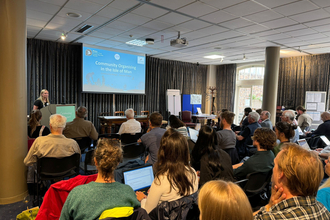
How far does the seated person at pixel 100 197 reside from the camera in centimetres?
123

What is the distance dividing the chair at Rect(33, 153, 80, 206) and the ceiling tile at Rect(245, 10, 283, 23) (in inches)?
154

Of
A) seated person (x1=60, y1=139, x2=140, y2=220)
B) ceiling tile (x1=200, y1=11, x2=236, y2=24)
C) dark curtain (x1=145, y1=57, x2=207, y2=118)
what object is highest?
ceiling tile (x1=200, y1=11, x2=236, y2=24)

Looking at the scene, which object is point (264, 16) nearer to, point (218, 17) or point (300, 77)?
point (218, 17)

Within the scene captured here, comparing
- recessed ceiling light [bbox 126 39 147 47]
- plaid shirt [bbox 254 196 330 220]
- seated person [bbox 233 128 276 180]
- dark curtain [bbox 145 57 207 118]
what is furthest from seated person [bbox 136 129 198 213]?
dark curtain [bbox 145 57 207 118]

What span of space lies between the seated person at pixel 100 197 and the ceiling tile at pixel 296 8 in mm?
3847

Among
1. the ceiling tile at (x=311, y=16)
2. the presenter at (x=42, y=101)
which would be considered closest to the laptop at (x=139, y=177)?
the ceiling tile at (x=311, y=16)

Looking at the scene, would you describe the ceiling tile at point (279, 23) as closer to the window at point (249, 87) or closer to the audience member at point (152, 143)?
the audience member at point (152, 143)

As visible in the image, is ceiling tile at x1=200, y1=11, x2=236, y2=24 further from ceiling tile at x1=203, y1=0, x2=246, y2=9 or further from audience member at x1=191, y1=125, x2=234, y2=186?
audience member at x1=191, y1=125, x2=234, y2=186

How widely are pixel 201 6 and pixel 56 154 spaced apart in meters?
3.24

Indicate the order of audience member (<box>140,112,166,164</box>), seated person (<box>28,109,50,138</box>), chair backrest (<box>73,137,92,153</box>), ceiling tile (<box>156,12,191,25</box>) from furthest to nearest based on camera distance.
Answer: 1. ceiling tile (<box>156,12,191,25</box>)
2. chair backrest (<box>73,137,92,153</box>)
3. seated person (<box>28,109,50,138</box>)
4. audience member (<box>140,112,166,164</box>)

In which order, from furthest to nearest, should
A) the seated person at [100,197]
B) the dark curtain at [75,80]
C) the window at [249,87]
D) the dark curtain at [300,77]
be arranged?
the window at [249,87]
the dark curtain at [300,77]
the dark curtain at [75,80]
the seated person at [100,197]

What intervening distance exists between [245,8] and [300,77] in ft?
19.0

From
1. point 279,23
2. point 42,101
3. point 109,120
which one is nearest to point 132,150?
point 42,101

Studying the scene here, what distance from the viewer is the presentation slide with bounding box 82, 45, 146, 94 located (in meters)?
6.99
